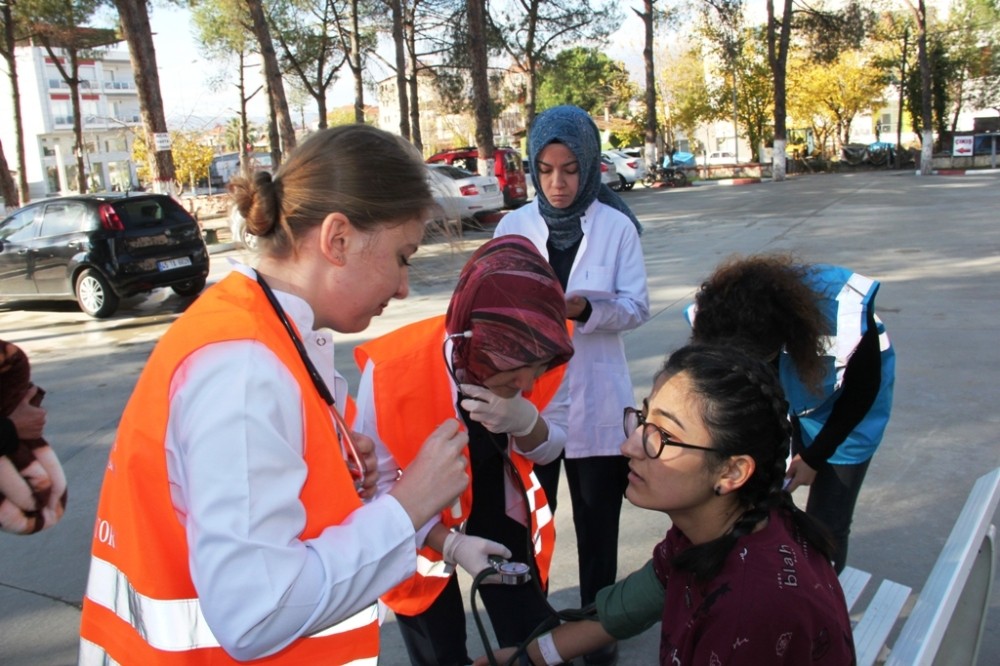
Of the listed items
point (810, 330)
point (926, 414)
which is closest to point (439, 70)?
point (926, 414)

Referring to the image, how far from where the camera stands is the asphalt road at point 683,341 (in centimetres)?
352

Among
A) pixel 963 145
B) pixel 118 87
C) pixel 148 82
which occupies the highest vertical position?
pixel 118 87

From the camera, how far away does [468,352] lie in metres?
1.86

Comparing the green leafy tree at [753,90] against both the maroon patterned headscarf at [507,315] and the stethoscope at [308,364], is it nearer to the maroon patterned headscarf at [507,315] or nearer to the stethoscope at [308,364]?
the maroon patterned headscarf at [507,315]

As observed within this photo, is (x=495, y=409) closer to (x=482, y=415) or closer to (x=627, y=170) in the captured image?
(x=482, y=415)

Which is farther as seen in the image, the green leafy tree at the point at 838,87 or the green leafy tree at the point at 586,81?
the green leafy tree at the point at 838,87

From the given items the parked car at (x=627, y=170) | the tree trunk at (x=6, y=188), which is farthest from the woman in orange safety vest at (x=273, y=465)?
the parked car at (x=627, y=170)

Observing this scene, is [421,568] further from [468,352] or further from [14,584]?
[14,584]

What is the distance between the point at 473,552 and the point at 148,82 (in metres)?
15.6

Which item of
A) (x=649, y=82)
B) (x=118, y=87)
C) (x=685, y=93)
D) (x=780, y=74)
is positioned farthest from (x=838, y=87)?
(x=118, y=87)

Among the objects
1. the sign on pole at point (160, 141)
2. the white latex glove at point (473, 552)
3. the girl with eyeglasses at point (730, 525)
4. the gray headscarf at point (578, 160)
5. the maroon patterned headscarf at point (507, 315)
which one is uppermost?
the sign on pole at point (160, 141)

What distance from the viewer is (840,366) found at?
2459mm

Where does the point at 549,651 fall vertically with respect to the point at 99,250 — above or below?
below

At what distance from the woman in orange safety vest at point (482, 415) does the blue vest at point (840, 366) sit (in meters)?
0.73
